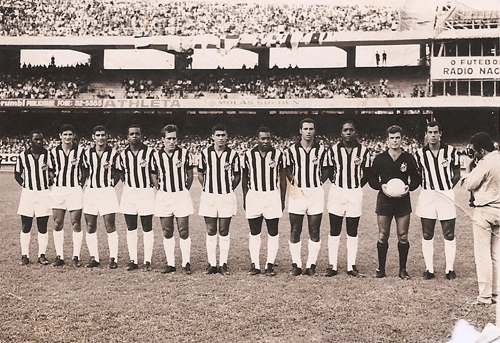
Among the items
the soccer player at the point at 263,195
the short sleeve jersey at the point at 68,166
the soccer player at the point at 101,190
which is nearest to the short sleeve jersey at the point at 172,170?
the soccer player at the point at 101,190

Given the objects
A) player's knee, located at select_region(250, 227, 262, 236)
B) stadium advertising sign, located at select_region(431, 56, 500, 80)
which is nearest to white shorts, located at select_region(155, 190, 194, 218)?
player's knee, located at select_region(250, 227, 262, 236)

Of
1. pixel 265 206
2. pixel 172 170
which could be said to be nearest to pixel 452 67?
pixel 265 206

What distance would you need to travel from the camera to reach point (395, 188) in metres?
4.51

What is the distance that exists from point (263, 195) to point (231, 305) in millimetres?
1304

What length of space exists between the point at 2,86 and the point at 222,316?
29.5 ft

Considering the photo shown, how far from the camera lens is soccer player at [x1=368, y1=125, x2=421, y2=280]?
4602 millimetres

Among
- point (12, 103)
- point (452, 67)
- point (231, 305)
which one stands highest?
point (452, 67)

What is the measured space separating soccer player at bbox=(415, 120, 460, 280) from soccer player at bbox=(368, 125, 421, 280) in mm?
116

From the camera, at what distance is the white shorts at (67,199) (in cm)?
511

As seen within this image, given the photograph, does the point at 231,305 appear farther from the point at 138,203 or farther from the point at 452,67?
the point at 452,67

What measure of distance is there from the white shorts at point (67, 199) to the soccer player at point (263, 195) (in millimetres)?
1799

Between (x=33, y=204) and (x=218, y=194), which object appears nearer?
(x=218, y=194)

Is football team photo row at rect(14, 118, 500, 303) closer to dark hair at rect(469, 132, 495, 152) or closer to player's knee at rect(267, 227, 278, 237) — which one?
player's knee at rect(267, 227, 278, 237)

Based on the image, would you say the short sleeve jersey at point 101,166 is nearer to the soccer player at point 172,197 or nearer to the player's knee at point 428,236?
the soccer player at point 172,197
